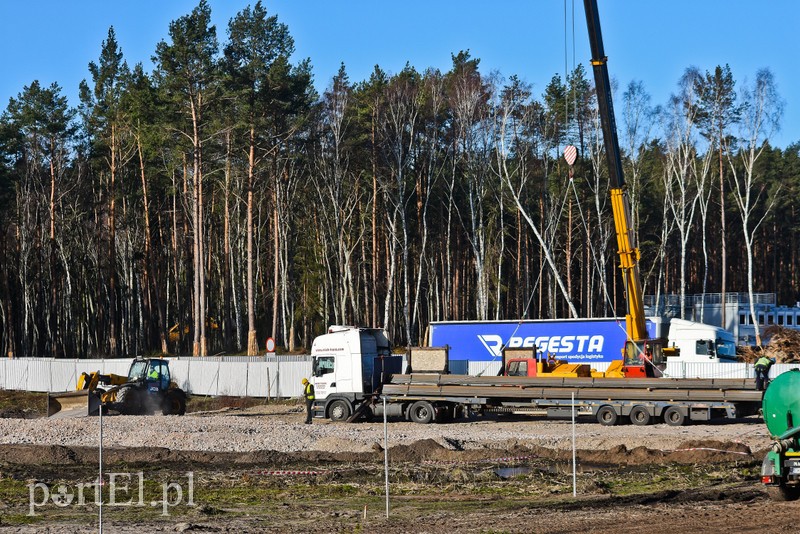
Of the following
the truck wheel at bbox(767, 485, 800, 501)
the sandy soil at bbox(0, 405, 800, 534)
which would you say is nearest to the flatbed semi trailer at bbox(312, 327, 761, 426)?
the sandy soil at bbox(0, 405, 800, 534)

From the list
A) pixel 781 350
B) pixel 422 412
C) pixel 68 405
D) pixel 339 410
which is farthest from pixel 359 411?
pixel 781 350

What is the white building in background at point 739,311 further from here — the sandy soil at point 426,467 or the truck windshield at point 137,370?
the truck windshield at point 137,370

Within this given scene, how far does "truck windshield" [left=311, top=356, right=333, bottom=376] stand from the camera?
100 ft

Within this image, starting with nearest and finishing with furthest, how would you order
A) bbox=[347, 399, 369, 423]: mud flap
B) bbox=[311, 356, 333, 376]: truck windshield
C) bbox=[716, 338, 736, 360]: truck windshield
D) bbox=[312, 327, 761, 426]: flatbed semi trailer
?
1. bbox=[312, 327, 761, 426]: flatbed semi trailer
2. bbox=[347, 399, 369, 423]: mud flap
3. bbox=[311, 356, 333, 376]: truck windshield
4. bbox=[716, 338, 736, 360]: truck windshield

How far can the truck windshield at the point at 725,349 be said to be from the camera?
3442cm

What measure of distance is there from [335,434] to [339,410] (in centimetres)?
439

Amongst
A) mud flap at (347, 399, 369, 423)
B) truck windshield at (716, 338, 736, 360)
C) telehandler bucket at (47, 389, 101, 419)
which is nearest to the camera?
telehandler bucket at (47, 389, 101, 419)

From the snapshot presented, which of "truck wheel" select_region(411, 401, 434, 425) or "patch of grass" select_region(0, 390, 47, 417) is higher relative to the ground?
"truck wheel" select_region(411, 401, 434, 425)

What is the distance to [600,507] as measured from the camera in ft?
46.9

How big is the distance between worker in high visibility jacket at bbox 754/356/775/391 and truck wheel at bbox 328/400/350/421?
464 inches

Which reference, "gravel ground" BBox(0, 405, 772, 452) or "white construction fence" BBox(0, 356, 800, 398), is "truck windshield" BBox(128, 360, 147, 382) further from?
"white construction fence" BBox(0, 356, 800, 398)

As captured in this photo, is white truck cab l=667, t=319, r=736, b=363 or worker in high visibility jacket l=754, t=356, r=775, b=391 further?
white truck cab l=667, t=319, r=736, b=363

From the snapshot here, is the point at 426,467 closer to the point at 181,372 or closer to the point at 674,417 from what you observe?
the point at 674,417

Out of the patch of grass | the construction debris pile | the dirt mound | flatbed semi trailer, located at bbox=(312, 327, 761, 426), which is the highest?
the construction debris pile
